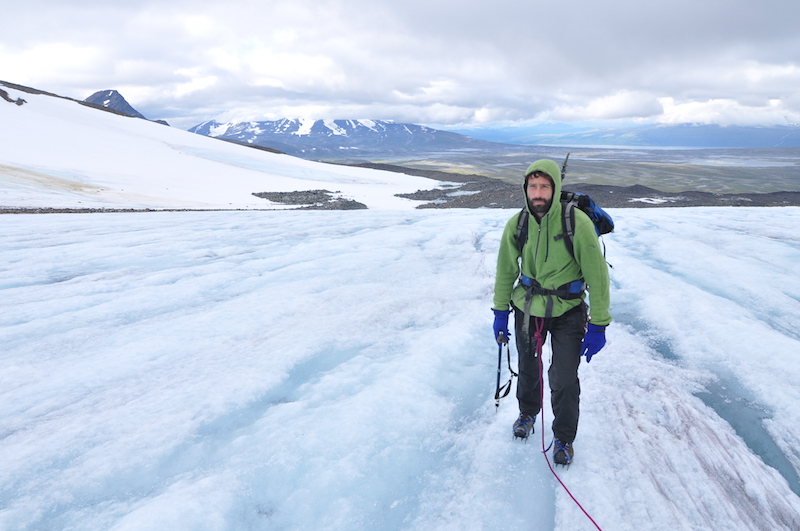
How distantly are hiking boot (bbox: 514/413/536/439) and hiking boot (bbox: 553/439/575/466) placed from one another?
0.33m

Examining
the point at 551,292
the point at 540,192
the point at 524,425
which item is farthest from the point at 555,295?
the point at 524,425

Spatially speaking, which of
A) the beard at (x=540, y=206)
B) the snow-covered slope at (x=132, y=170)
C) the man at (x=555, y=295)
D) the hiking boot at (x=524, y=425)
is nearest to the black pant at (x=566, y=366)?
the man at (x=555, y=295)

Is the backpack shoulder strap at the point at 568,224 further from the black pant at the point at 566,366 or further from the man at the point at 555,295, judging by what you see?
the black pant at the point at 566,366

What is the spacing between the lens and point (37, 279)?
776 cm

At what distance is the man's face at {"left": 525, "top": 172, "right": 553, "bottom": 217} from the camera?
320 cm

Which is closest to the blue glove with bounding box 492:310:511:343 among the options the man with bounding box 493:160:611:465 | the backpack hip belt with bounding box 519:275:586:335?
the man with bounding box 493:160:611:465

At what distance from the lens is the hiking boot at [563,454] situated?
343 cm

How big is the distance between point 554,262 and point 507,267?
0.43 m

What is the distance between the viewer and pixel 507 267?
143 inches

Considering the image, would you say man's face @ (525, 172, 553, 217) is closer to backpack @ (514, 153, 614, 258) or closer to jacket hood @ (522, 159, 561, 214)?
jacket hood @ (522, 159, 561, 214)

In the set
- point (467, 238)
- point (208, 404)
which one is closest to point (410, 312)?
point (208, 404)

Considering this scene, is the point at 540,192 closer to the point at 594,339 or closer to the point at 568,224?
the point at 568,224

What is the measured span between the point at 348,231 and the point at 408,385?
29.9 ft

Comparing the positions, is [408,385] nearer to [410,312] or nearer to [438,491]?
[438,491]
